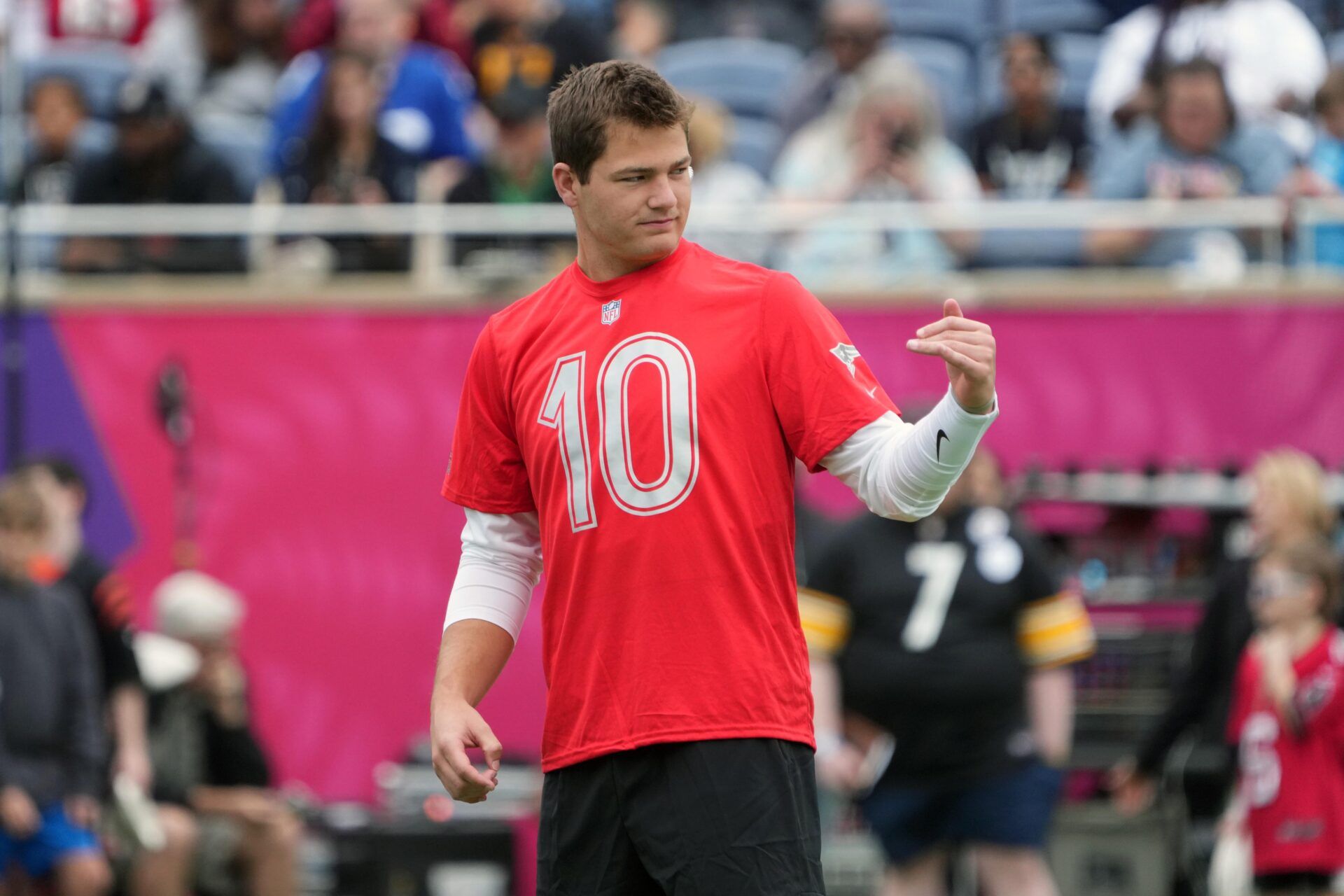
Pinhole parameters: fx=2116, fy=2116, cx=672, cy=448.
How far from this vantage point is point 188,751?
8.73 metres

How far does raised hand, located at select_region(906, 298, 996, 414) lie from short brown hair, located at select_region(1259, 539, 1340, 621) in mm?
4186

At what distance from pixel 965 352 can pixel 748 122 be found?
9.43 m

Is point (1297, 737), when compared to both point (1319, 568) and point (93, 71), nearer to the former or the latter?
point (1319, 568)

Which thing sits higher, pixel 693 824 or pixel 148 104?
pixel 148 104

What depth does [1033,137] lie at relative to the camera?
418 inches

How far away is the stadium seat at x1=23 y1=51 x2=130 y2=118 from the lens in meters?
12.3

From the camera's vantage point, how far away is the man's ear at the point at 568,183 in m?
3.48

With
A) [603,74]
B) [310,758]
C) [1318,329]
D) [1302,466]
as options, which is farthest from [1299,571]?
[310,758]

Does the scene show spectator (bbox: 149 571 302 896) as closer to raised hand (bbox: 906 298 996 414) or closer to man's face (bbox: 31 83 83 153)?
man's face (bbox: 31 83 83 153)

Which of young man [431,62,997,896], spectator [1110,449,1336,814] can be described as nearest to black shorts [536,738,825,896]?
young man [431,62,997,896]

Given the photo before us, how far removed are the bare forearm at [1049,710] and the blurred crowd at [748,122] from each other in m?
3.10

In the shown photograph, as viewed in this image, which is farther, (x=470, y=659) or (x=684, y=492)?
(x=470, y=659)

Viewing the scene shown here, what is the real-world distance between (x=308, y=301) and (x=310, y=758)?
7.17ft

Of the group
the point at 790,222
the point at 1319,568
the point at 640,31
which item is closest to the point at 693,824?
the point at 1319,568
